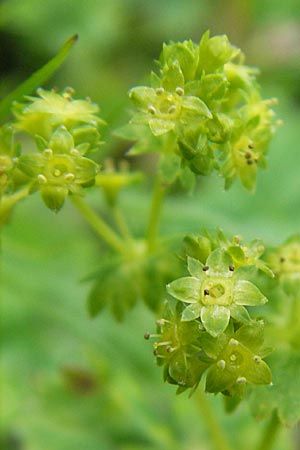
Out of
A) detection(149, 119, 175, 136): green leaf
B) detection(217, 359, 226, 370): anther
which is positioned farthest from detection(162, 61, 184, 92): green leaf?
detection(217, 359, 226, 370): anther

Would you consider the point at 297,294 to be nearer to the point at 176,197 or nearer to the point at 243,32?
the point at 176,197

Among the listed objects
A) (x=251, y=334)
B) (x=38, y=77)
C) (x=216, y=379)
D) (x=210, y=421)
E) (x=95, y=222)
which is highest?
(x=38, y=77)

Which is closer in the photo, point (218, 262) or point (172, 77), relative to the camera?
point (218, 262)

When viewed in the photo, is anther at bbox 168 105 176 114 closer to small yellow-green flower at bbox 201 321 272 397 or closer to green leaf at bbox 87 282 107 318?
small yellow-green flower at bbox 201 321 272 397

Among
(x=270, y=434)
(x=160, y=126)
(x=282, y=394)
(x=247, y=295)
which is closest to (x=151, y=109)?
(x=160, y=126)

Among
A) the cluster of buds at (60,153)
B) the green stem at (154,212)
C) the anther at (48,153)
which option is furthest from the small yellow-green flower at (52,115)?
the green stem at (154,212)

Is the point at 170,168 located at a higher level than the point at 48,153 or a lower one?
higher

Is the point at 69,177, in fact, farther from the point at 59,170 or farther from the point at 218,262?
the point at 218,262
